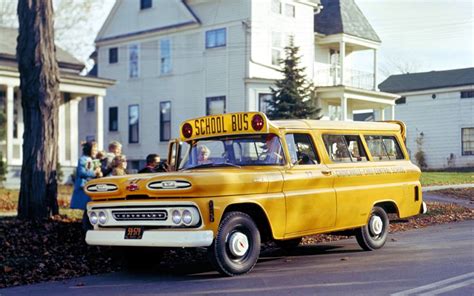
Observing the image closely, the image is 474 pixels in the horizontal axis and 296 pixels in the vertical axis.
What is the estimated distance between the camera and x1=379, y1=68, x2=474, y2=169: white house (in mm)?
41000

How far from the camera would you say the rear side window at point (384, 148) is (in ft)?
37.4

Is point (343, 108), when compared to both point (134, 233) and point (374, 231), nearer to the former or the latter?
point (374, 231)

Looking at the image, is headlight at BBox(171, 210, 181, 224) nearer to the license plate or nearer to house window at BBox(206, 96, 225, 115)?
the license plate

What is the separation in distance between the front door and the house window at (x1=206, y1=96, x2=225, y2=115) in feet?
71.3

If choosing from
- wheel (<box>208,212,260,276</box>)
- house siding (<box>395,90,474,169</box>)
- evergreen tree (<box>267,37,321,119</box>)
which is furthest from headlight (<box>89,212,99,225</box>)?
house siding (<box>395,90,474,169</box>)

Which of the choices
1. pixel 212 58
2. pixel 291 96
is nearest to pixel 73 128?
pixel 212 58

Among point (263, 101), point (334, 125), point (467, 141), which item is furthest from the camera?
point (467, 141)

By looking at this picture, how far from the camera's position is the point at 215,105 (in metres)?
32.1

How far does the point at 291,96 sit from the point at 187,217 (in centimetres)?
2022

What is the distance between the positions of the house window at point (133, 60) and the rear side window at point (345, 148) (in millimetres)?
25343

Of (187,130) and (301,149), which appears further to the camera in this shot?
(187,130)

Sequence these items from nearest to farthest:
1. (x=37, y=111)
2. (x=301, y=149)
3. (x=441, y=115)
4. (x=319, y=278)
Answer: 1. (x=319, y=278)
2. (x=301, y=149)
3. (x=37, y=111)
4. (x=441, y=115)

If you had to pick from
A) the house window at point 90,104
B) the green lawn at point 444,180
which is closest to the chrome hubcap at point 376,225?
the green lawn at point 444,180

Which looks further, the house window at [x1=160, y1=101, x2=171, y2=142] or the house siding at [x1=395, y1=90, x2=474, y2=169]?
the house siding at [x1=395, y1=90, x2=474, y2=169]
